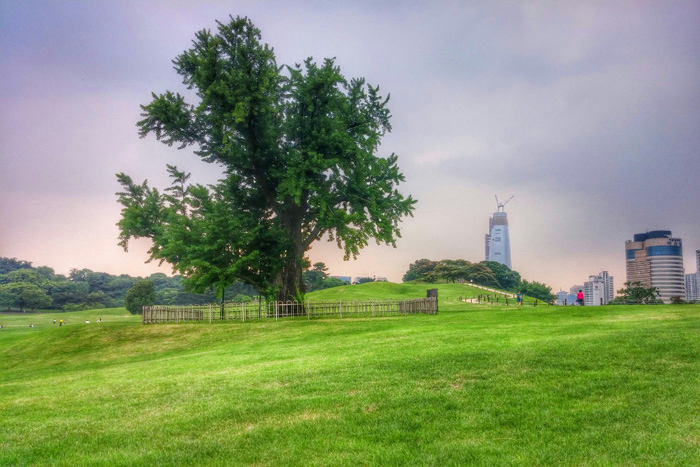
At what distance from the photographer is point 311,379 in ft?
34.1

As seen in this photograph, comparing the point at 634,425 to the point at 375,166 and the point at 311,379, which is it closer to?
the point at 311,379

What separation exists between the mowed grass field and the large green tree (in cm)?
1723

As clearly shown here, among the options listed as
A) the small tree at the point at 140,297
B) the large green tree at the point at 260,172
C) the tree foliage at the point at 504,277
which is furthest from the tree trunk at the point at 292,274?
the tree foliage at the point at 504,277

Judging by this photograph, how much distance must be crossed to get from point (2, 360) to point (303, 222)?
74.2 ft

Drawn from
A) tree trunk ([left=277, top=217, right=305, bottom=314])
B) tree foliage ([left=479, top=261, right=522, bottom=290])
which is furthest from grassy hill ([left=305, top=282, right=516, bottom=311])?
tree foliage ([left=479, top=261, right=522, bottom=290])

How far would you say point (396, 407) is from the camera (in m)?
7.88

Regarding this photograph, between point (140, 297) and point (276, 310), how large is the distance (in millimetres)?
37474

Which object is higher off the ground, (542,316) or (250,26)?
(250,26)

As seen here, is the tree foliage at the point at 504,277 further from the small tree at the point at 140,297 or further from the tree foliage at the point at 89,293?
the small tree at the point at 140,297

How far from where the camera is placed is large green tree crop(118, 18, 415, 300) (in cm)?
2978

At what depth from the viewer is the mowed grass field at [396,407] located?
6012 mm

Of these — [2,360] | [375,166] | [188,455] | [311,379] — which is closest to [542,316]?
[375,166]

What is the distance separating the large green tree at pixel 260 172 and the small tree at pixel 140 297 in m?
26.5

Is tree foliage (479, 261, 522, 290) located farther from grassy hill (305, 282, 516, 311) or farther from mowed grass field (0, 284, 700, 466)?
mowed grass field (0, 284, 700, 466)
